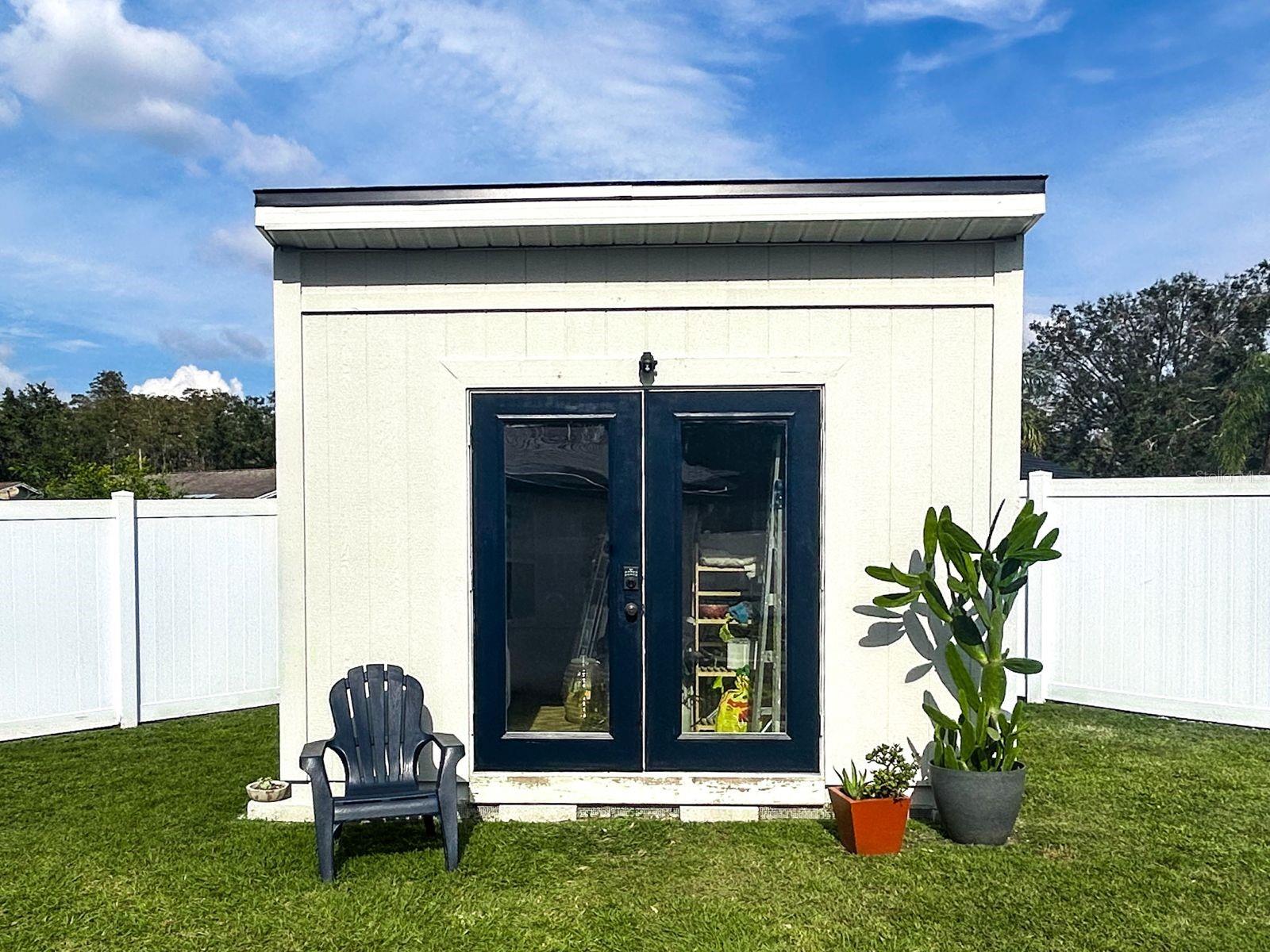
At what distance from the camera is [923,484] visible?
4.05 m

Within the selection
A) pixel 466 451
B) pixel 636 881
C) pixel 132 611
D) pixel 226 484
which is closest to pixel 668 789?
pixel 636 881

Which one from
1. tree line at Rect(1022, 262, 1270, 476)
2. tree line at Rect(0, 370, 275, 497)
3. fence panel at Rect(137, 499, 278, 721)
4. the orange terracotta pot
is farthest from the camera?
tree line at Rect(0, 370, 275, 497)

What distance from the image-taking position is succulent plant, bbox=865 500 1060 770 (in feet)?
12.1

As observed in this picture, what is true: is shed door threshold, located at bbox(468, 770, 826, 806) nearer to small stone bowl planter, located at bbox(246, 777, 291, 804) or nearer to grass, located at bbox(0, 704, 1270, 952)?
grass, located at bbox(0, 704, 1270, 952)

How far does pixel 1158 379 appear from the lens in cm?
2903

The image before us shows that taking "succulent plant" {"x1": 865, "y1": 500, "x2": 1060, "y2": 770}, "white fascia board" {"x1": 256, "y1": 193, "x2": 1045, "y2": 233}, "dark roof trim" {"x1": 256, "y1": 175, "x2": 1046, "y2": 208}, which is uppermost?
"dark roof trim" {"x1": 256, "y1": 175, "x2": 1046, "y2": 208}

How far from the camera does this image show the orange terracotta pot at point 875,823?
11.8ft

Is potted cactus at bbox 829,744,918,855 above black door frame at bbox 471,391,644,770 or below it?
below

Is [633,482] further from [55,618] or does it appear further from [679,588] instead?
[55,618]

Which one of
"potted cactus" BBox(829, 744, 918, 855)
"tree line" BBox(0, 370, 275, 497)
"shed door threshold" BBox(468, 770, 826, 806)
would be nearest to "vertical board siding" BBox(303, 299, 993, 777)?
"shed door threshold" BBox(468, 770, 826, 806)

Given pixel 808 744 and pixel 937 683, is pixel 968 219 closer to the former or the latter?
pixel 937 683

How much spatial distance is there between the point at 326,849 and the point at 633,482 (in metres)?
1.96

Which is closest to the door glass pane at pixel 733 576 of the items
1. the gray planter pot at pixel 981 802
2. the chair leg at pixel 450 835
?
the gray planter pot at pixel 981 802

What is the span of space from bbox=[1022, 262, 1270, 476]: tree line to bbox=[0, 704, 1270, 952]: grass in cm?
2031
